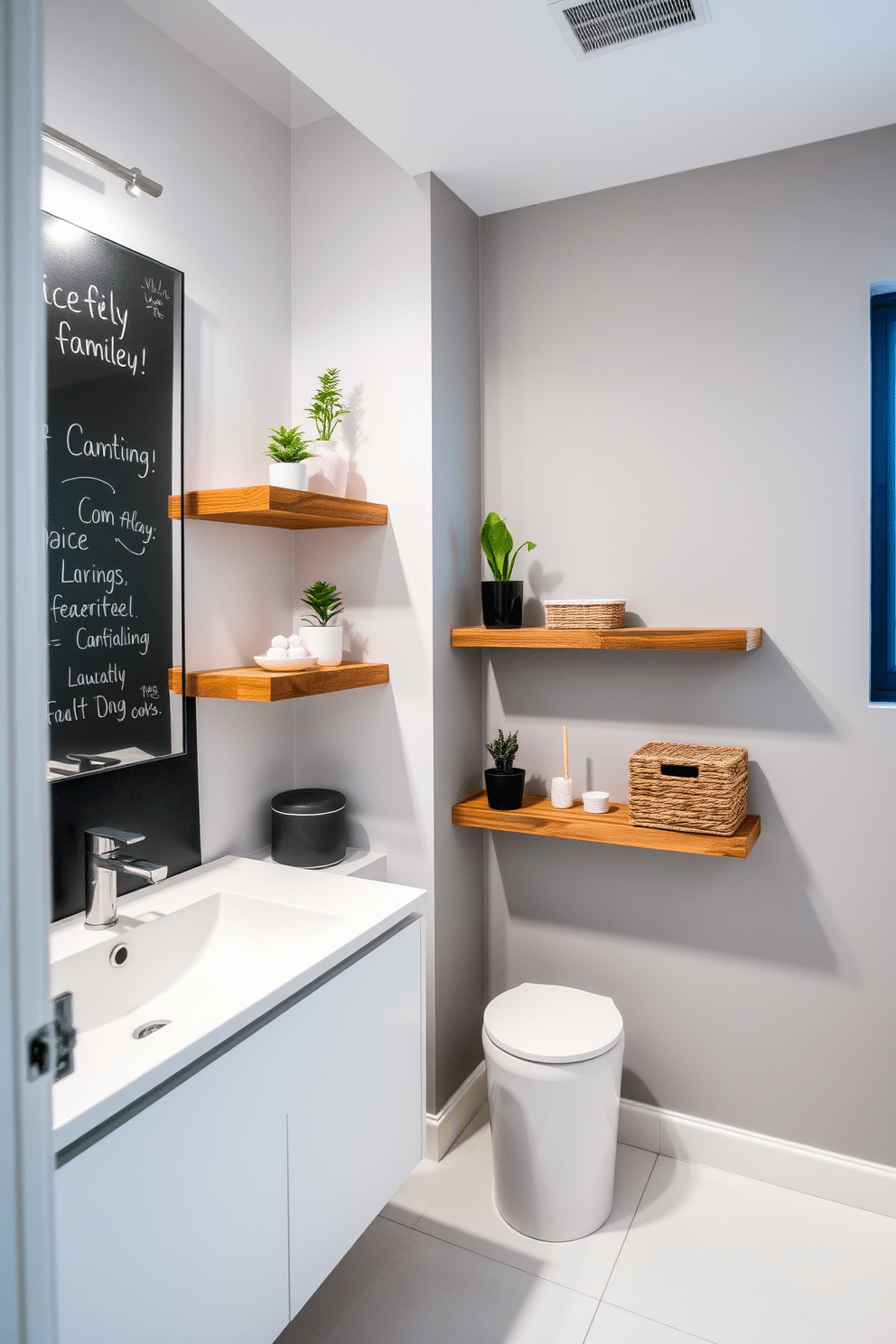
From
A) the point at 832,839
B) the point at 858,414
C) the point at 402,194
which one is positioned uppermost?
the point at 402,194

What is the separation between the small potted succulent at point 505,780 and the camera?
2098 millimetres

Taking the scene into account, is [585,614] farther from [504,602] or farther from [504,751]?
[504,751]

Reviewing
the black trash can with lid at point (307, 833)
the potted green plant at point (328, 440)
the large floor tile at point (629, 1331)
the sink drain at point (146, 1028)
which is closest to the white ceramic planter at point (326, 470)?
the potted green plant at point (328, 440)

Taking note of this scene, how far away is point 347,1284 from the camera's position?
170 centimetres

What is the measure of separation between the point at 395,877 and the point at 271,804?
368mm

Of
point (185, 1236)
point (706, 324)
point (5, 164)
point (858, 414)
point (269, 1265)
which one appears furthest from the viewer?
point (706, 324)

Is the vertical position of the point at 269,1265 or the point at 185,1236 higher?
the point at 185,1236

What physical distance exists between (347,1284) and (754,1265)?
85 centimetres

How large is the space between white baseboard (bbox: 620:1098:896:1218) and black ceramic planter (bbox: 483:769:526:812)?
0.84m

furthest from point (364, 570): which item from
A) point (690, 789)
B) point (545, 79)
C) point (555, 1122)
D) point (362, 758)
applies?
point (555, 1122)

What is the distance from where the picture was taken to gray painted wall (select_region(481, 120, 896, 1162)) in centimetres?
188

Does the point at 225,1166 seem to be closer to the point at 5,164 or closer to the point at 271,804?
the point at 271,804

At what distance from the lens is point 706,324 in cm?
200

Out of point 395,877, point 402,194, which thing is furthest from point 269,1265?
point 402,194
